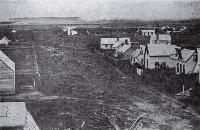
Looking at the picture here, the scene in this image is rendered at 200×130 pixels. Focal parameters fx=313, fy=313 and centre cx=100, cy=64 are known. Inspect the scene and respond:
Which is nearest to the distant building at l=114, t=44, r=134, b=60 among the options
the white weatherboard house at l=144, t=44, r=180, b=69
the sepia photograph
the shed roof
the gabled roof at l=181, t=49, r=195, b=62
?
the sepia photograph

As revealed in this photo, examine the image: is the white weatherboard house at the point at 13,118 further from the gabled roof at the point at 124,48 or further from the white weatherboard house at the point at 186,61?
the gabled roof at the point at 124,48

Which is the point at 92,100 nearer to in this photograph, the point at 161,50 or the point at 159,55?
the point at 159,55

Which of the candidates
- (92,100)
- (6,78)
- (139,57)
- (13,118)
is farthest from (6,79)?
(139,57)

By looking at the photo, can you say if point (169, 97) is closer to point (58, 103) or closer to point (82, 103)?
point (82, 103)

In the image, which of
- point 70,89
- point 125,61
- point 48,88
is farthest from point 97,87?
point 125,61

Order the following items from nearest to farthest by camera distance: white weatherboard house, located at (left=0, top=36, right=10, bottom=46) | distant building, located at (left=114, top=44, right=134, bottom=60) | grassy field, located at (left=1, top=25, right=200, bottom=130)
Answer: grassy field, located at (left=1, top=25, right=200, bottom=130) < distant building, located at (left=114, top=44, right=134, bottom=60) < white weatherboard house, located at (left=0, top=36, right=10, bottom=46)

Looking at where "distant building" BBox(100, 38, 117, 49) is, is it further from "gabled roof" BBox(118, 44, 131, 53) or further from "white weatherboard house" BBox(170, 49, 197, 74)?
"white weatherboard house" BBox(170, 49, 197, 74)

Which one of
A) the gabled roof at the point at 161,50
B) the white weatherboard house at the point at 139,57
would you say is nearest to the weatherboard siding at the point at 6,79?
the gabled roof at the point at 161,50
